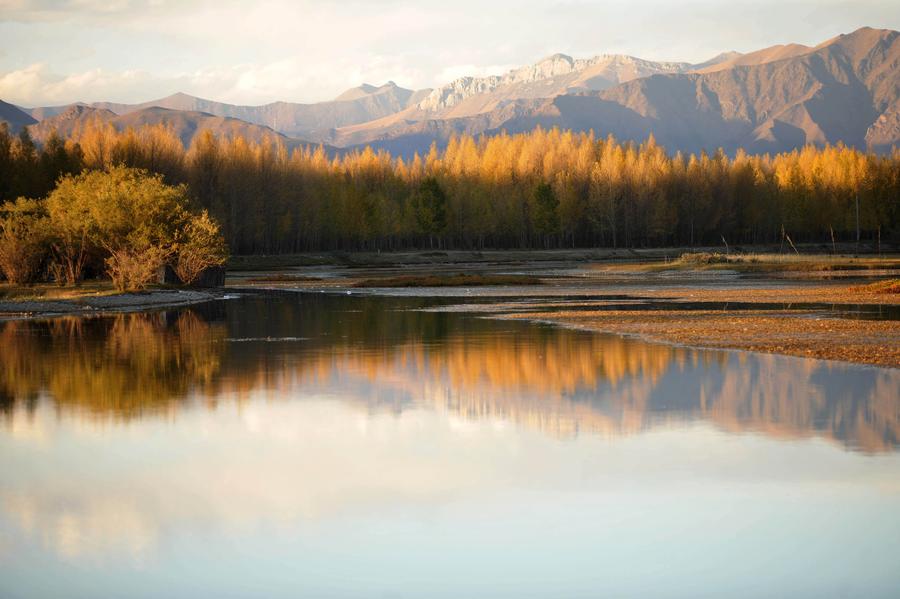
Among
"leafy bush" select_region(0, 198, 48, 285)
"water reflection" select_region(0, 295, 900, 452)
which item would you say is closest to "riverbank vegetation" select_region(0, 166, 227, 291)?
"leafy bush" select_region(0, 198, 48, 285)

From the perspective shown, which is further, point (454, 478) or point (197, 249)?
point (197, 249)

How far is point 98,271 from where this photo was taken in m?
59.8

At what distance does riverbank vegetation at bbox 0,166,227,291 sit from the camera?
50750 millimetres

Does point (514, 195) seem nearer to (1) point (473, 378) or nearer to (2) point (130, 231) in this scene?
(2) point (130, 231)

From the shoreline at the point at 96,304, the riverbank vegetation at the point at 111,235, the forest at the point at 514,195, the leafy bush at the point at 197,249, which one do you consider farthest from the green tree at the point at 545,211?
the shoreline at the point at 96,304

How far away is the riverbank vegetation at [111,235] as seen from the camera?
167 feet

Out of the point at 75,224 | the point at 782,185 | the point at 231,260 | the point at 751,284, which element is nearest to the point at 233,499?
the point at 75,224

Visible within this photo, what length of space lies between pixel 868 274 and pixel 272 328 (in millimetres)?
47469

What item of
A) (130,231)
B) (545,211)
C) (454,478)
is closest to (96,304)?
(130,231)

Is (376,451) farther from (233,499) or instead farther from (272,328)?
(272,328)

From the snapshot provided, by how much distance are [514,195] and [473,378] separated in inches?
4395

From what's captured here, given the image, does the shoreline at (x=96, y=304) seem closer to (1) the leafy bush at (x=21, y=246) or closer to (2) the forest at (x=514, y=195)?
(1) the leafy bush at (x=21, y=246)

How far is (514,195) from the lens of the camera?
130 meters

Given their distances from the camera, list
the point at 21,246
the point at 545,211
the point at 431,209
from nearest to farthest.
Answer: the point at 21,246 < the point at 431,209 < the point at 545,211
